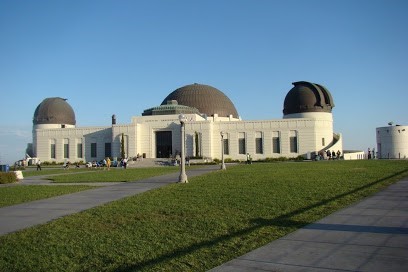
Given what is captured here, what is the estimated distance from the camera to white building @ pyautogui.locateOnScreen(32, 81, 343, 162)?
57000mm

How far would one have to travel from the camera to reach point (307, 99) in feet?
210

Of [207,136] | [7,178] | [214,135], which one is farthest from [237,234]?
[214,135]

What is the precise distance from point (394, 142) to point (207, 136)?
31.3 m

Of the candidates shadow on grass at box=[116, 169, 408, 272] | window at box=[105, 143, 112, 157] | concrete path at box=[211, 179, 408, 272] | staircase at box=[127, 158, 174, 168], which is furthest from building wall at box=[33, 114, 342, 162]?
concrete path at box=[211, 179, 408, 272]

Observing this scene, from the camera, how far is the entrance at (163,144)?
60.2m

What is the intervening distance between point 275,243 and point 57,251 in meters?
3.92

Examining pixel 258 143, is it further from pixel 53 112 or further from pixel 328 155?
pixel 53 112

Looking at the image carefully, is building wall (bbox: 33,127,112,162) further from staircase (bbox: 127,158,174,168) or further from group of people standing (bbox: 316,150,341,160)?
group of people standing (bbox: 316,150,341,160)

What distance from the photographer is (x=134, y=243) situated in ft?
24.1

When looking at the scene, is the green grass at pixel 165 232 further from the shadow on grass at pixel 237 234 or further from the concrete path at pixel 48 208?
the concrete path at pixel 48 208

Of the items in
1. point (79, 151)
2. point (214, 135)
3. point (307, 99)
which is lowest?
point (79, 151)

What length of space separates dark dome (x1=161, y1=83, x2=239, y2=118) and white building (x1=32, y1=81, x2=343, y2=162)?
9.99ft

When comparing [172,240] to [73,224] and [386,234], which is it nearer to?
[73,224]

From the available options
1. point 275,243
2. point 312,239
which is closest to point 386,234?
point 312,239
